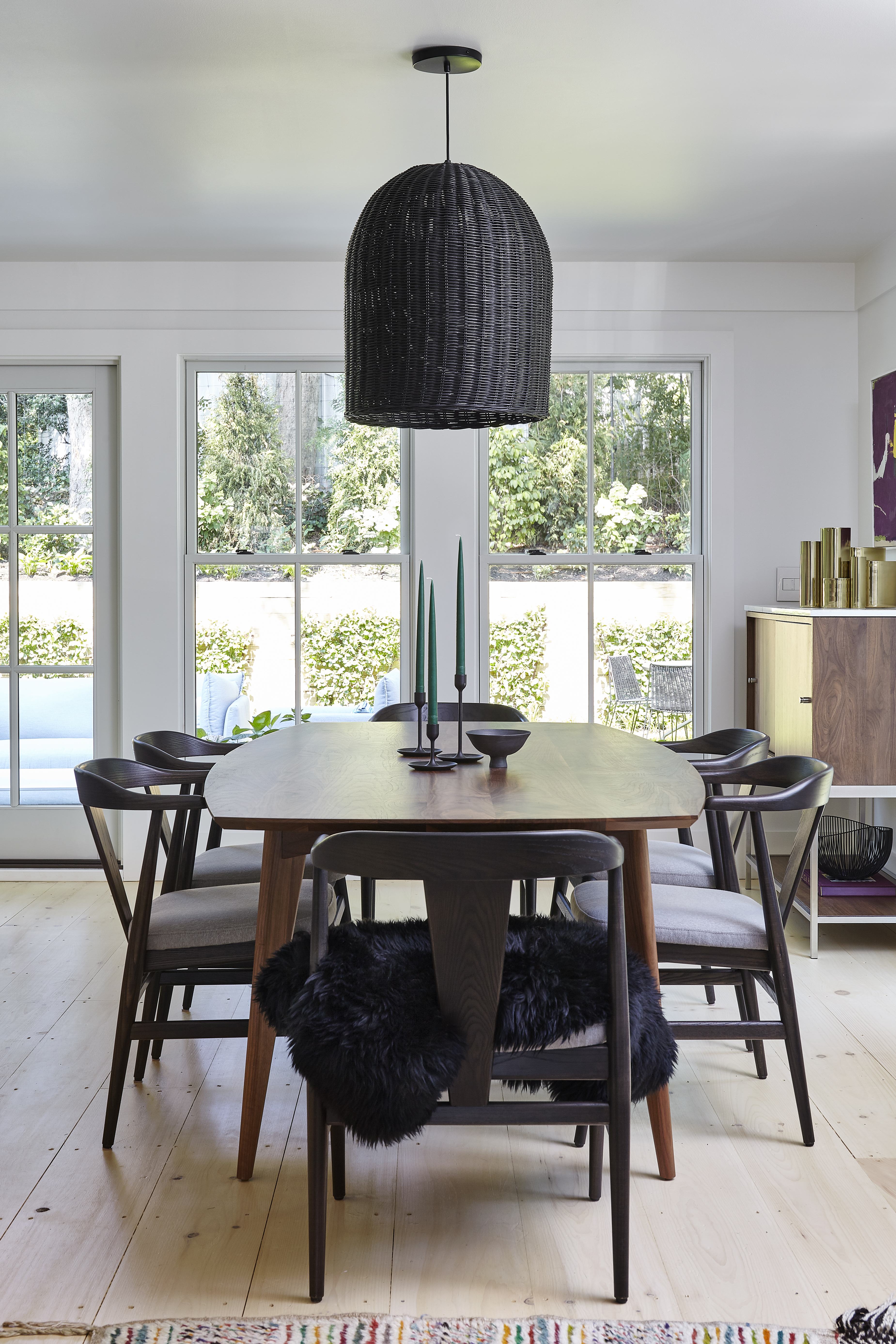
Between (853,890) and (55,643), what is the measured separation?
3.37m

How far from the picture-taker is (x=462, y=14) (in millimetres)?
2629

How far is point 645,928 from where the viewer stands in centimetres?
221

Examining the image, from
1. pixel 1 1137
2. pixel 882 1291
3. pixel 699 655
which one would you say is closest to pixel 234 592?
pixel 699 655

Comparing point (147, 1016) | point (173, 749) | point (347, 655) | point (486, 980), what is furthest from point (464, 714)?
point (486, 980)

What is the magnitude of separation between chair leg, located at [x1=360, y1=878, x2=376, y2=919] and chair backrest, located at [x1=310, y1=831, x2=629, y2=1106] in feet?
4.50

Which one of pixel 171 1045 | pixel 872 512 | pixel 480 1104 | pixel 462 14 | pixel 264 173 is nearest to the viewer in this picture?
pixel 480 1104

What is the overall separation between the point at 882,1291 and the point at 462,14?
278cm

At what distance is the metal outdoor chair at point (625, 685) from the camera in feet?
15.7

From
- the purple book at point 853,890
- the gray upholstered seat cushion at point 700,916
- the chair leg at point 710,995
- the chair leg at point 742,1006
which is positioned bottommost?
the chair leg at point 710,995

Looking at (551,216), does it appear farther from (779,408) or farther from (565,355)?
(779,408)

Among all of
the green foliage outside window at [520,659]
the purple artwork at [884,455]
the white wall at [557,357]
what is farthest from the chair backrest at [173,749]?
the purple artwork at [884,455]

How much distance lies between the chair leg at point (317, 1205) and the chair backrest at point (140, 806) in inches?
27.9

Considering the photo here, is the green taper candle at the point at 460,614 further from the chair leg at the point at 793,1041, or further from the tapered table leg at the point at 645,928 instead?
the chair leg at the point at 793,1041

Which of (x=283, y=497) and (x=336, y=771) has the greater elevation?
(x=283, y=497)
